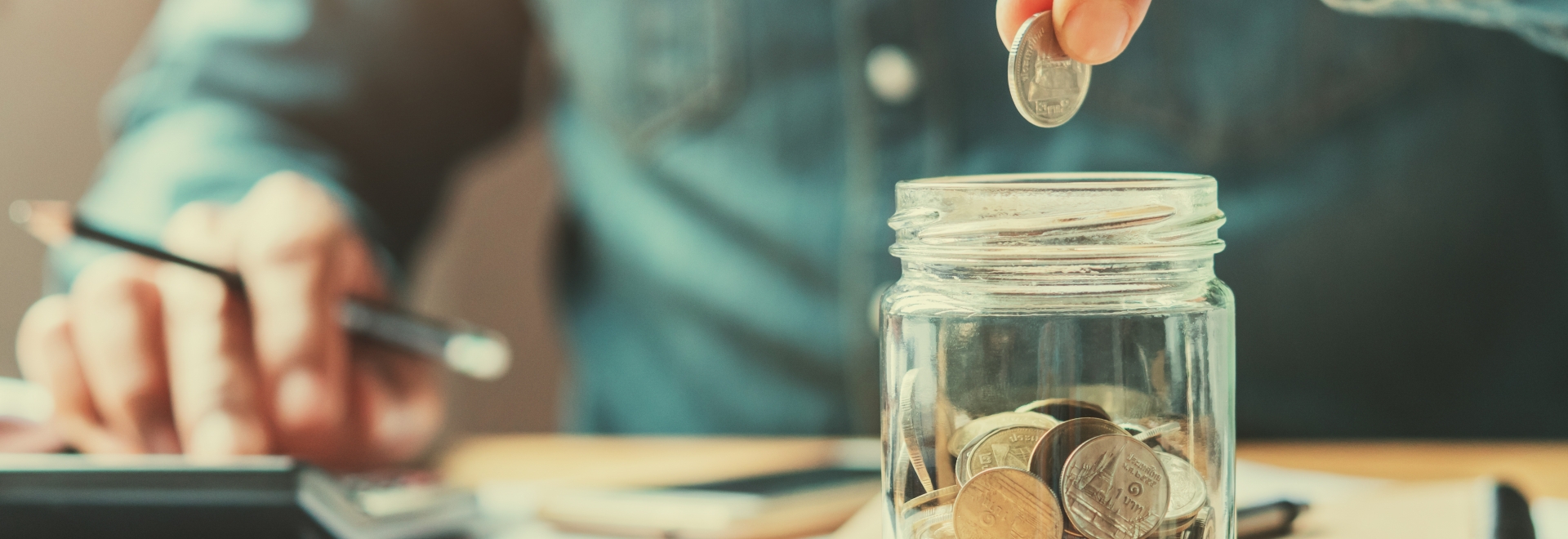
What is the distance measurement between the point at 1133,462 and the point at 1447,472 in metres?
0.47

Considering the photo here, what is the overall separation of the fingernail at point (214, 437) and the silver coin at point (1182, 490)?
20.3 inches

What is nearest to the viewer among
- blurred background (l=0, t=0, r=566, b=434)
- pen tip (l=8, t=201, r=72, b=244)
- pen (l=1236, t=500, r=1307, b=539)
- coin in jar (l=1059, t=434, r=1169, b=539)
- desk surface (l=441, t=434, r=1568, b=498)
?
coin in jar (l=1059, t=434, r=1169, b=539)

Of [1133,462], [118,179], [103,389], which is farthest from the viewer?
[118,179]

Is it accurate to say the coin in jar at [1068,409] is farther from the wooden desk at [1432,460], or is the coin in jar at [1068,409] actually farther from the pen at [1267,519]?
the wooden desk at [1432,460]

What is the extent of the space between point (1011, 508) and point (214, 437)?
484 mm

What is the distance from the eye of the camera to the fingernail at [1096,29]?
1.23 feet

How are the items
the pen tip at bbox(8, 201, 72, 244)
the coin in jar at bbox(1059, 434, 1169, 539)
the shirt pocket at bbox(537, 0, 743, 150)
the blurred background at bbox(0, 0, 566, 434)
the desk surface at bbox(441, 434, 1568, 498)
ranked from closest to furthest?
the coin in jar at bbox(1059, 434, 1169, 539) → the pen tip at bbox(8, 201, 72, 244) → the desk surface at bbox(441, 434, 1568, 498) → the shirt pocket at bbox(537, 0, 743, 150) → the blurred background at bbox(0, 0, 566, 434)

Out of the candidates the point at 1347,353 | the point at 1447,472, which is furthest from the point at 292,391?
the point at 1347,353

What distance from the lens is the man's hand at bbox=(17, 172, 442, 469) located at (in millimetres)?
653

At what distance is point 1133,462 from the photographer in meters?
0.37

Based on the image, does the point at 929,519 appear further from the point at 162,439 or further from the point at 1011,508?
the point at 162,439

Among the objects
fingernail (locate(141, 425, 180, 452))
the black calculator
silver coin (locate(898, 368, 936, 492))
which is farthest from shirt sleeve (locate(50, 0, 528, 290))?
silver coin (locate(898, 368, 936, 492))

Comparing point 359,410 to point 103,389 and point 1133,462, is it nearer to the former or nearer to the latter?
point 103,389

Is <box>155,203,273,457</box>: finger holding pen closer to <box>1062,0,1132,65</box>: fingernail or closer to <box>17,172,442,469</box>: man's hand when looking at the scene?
<box>17,172,442,469</box>: man's hand
